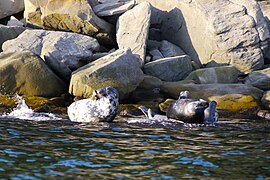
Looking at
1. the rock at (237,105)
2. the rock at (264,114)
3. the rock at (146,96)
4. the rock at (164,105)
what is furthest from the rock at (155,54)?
the rock at (264,114)

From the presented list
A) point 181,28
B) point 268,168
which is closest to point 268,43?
point 181,28

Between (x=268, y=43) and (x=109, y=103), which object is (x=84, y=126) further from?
(x=268, y=43)

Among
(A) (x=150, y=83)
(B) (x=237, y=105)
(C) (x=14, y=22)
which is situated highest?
(C) (x=14, y=22)

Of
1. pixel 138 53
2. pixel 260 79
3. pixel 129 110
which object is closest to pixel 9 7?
pixel 138 53

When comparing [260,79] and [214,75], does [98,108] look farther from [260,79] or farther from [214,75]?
[260,79]

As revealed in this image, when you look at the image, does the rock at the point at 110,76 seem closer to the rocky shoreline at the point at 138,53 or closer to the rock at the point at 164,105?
the rocky shoreline at the point at 138,53

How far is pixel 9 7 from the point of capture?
21.3 metres

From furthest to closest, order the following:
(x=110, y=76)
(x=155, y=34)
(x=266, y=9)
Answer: (x=266, y=9) < (x=155, y=34) < (x=110, y=76)

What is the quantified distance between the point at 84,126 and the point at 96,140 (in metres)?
2.01

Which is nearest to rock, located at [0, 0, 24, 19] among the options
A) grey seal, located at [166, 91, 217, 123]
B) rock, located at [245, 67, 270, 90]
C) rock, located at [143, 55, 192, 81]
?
rock, located at [143, 55, 192, 81]

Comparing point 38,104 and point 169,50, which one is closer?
point 38,104

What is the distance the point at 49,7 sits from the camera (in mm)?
18547

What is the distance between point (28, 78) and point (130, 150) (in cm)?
730

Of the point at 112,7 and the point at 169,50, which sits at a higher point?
the point at 112,7
